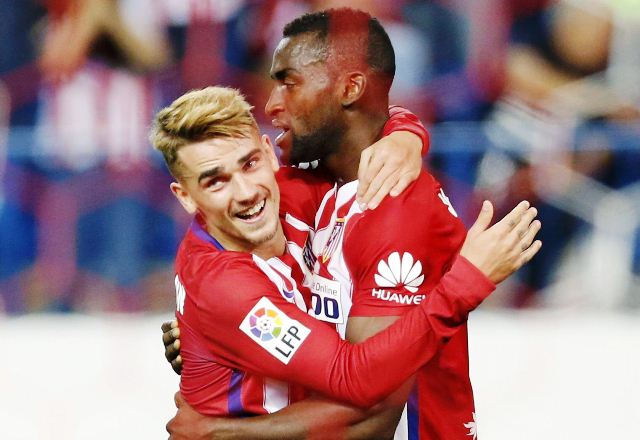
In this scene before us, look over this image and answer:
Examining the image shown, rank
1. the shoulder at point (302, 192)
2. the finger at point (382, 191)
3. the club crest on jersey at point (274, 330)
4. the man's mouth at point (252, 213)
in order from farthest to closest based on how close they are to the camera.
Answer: the shoulder at point (302, 192)
the man's mouth at point (252, 213)
the finger at point (382, 191)
the club crest on jersey at point (274, 330)

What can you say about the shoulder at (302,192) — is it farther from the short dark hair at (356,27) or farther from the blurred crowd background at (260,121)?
the blurred crowd background at (260,121)

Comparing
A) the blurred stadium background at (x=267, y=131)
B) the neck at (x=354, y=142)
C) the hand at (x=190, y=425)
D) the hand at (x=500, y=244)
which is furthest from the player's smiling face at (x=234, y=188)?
the blurred stadium background at (x=267, y=131)

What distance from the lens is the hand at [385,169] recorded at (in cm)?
264

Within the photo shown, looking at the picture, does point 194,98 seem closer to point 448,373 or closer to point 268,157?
point 268,157

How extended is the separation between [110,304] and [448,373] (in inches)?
132

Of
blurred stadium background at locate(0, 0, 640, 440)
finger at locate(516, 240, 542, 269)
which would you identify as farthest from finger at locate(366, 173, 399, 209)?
blurred stadium background at locate(0, 0, 640, 440)

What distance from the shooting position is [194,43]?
18.3ft

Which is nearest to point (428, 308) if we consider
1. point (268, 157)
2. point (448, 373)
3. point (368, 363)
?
point (368, 363)

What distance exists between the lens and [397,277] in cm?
253

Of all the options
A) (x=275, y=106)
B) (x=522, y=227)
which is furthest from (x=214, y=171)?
(x=522, y=227)

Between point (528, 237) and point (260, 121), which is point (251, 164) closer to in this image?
point (528, 237)

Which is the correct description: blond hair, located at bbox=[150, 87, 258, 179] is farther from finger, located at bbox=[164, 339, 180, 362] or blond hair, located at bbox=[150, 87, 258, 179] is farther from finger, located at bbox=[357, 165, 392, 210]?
finger, located at bbox=[164, 339, 180, 362]

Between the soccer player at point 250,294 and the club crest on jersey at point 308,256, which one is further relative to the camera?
the club crest on jersey at point 308,256

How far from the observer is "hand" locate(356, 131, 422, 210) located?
8.66 feet
